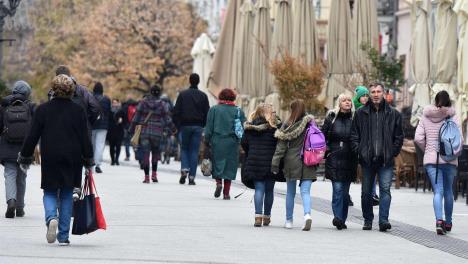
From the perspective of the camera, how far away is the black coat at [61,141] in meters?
14.9

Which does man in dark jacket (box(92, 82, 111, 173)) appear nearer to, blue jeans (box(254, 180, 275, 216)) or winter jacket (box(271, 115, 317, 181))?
blue jeans (box(254, 180, 275, 216))

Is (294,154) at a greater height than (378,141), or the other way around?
(378,141)

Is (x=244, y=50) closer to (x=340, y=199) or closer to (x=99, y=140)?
(x=99, y=140)

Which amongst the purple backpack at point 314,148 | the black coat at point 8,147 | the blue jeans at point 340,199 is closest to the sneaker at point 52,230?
the black coat at point 8,147

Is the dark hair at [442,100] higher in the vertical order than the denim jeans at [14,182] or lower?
higher

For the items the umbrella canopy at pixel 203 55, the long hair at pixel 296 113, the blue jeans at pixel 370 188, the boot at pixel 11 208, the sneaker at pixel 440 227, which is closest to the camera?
the sneaker at pixel 440 227

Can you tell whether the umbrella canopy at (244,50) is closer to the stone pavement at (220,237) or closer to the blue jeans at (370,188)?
the stone pavement at (220,237)

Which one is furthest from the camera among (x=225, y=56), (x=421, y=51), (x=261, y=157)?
(x=225, y=56)

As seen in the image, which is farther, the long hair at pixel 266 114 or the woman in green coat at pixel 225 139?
the woman in green coat at pixel 225 139

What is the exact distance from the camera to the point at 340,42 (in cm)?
3288

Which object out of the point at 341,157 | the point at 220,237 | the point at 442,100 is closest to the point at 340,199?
the point at 341,157

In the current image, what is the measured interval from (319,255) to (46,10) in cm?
6903

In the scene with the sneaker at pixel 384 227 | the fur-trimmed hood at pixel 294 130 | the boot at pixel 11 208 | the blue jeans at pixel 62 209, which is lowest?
the sneaker at pixel 384 227

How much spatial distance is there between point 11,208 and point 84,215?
3.47 metres
